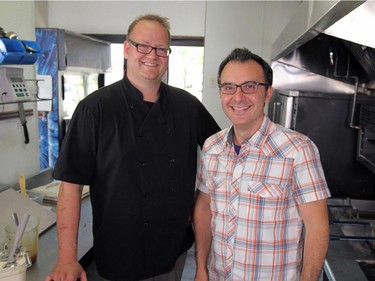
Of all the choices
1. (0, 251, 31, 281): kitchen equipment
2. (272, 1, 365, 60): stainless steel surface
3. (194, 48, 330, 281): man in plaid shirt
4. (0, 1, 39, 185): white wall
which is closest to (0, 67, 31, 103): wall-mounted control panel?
(0, 1, 39, 185): white wall

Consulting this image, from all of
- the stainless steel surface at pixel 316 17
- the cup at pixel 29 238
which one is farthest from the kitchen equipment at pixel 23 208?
the stainless steel surface at pixel 316 17

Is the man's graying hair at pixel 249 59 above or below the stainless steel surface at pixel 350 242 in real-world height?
above

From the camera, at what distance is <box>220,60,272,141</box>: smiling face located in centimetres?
109

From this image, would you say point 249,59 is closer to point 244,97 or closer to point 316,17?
point 244,97

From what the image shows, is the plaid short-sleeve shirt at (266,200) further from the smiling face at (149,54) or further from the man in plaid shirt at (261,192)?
the smiling face at (149,54)

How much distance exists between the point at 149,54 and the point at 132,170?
1.35 feet

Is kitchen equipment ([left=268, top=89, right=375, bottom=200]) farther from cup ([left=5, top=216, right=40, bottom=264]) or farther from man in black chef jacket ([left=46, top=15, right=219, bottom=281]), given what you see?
cup ([left=5, top=216, right=40, bottom=264])

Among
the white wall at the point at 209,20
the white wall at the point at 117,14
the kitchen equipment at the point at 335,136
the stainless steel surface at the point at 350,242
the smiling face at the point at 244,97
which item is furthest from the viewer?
the white wall at the point at 117,14

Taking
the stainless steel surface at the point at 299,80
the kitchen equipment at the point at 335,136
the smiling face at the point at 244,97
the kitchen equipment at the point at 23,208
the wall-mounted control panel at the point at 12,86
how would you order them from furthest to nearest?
the stainless steel surface at the point at 299,80 → the kitchen equipment at the point at 335,136 → the wall-mounted control panel at the point at 12,86 → the kitchen equipment at the point at 23,208 → the smiling face at the point at 244,97

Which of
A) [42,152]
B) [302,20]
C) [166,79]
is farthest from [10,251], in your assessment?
[166,79]

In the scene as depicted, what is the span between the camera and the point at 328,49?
8.19 feet

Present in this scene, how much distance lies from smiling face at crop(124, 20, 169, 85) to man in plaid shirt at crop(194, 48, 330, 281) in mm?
238

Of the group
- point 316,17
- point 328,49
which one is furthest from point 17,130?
point 328,49

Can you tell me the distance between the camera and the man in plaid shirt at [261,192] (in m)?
1.04
